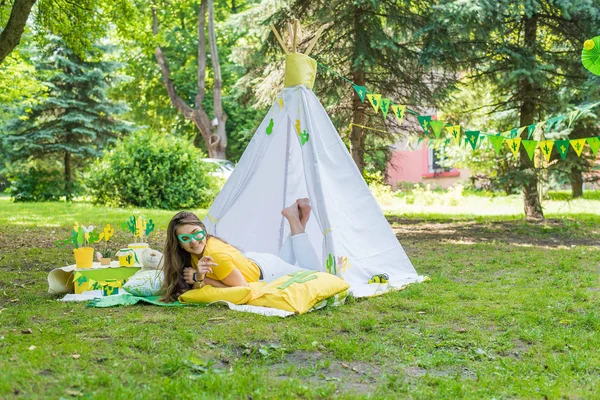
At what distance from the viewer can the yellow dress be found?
14.3ft

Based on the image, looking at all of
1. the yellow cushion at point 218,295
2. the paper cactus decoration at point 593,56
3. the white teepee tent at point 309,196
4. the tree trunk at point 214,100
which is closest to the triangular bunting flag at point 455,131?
the white teepee tent at point 309,196

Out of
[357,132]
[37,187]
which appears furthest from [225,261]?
[37,187]

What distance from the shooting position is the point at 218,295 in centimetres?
438

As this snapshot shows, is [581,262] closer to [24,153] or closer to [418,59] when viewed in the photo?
[418,59]

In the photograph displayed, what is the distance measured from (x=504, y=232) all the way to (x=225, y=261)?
19.7 ft

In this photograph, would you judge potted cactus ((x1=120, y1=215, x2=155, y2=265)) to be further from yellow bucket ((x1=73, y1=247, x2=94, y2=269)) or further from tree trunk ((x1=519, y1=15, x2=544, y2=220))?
tree trunk ((x1=519, y1=15, x2=544, y2=220))

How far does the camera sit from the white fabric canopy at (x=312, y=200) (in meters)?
5.30

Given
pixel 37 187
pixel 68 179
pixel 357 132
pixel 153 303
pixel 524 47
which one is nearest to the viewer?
pixel 153 303

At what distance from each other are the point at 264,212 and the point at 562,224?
5.96 metres

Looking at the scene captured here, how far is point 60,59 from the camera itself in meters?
16.9

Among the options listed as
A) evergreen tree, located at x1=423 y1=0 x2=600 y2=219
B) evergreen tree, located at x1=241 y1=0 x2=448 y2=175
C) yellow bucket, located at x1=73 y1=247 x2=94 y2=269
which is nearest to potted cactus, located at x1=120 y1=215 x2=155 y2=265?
yellow bucket, located at x1=73 y1=247 x2=94 y2=269

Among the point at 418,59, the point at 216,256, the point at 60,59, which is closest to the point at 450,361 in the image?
the point at 216,256

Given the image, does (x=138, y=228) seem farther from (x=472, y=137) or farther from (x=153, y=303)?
(x=472, y=137)

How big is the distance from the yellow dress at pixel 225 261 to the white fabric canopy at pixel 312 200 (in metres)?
0.68
